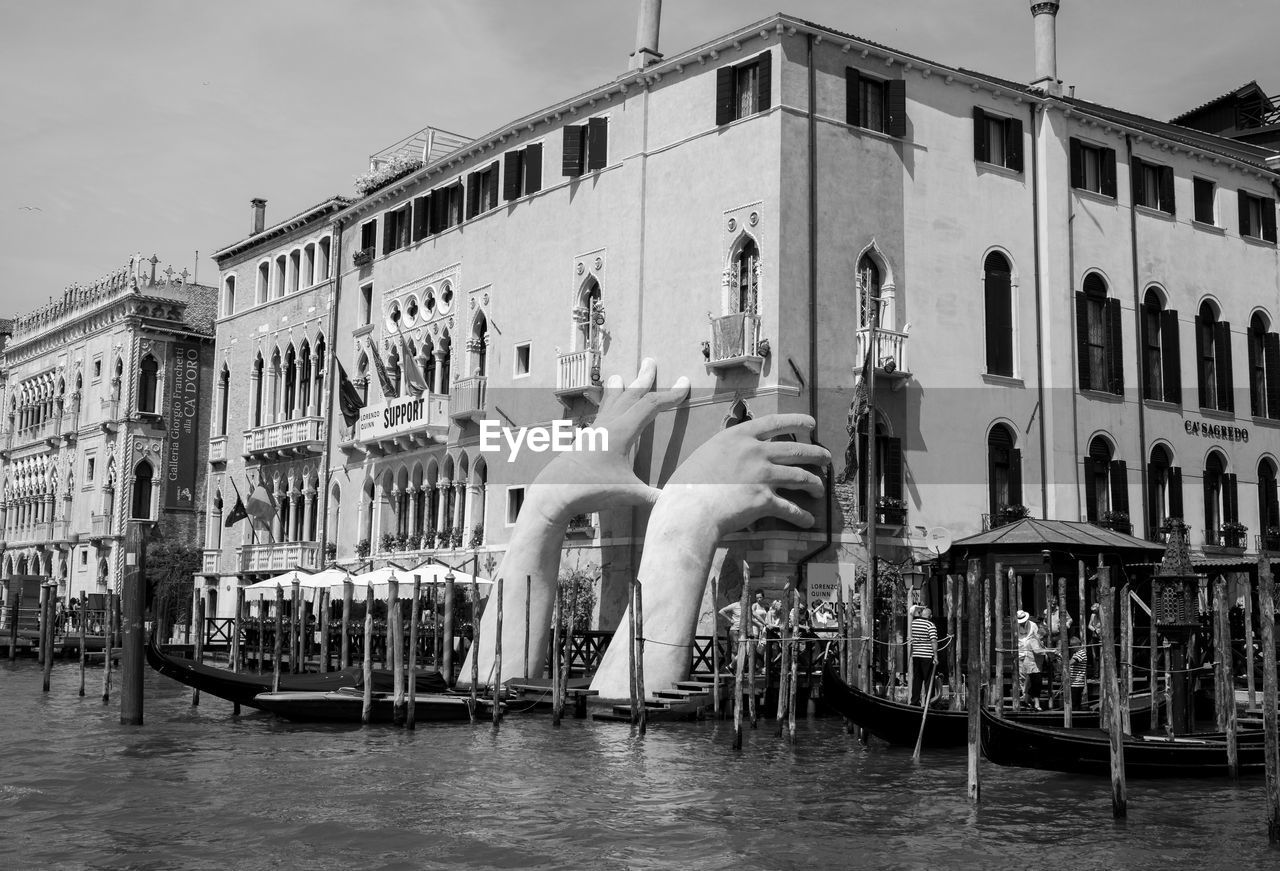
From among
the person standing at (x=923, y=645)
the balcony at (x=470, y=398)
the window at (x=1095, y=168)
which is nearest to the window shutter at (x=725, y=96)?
the window at (x=1095, y=168)

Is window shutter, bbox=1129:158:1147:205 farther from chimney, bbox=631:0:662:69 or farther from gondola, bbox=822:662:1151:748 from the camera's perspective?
gondola, bbox=822:662:1151:748

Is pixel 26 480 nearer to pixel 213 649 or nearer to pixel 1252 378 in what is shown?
pixel 213 649

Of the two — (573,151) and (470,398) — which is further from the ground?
(573,151)

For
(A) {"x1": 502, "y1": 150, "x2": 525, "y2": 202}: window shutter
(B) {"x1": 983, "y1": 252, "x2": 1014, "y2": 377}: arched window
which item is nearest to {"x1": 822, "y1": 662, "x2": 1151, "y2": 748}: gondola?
(B) {"x1": 983, "y1": 252, "x2": 1014, "y2": 377}: arched window

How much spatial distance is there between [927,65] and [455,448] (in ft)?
40.9

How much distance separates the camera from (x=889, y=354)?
2472cm

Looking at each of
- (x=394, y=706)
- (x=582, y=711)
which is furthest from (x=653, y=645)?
→ (x=394, y=706)

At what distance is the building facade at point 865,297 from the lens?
80.7 feet

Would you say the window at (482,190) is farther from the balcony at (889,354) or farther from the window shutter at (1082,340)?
the window shutter at (1082,340)

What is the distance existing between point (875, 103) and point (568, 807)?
51.1 ft

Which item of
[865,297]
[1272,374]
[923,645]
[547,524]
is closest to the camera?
[923,645]

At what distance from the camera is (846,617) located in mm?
21281

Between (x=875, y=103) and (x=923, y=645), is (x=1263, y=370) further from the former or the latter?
(x=923, y=645)

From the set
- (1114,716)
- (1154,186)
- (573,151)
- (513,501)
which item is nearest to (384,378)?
(513,501)
